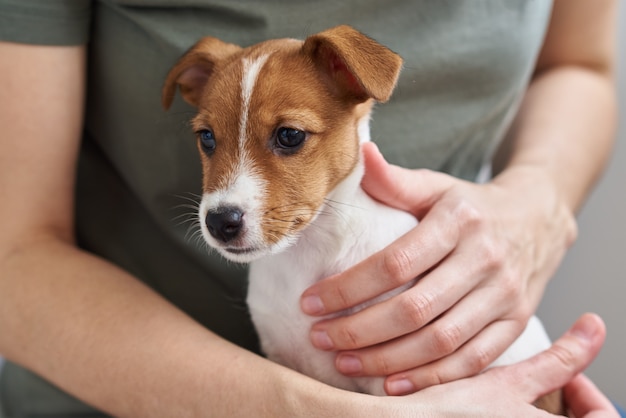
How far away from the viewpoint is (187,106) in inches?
55.6

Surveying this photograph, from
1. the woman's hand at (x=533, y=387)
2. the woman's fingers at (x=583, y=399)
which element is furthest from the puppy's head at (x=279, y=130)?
the woman's fingers at (x=583, y=399)

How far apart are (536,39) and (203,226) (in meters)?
0.89

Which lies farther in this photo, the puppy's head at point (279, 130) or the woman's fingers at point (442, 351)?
the woman's fingers at point (442, 351)

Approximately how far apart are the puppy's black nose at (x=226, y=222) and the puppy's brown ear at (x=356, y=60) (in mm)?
293

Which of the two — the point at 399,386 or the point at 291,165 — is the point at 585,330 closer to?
the point at 399,386

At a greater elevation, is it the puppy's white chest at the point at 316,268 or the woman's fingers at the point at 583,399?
the puppy's white chest at the point at 316,268

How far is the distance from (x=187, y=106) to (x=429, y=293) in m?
0.66

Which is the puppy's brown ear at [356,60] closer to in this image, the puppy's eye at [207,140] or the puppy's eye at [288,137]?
the puppy's eye at [288,137]

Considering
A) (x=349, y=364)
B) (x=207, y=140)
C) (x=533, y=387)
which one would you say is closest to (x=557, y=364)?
(x=533, y=387)

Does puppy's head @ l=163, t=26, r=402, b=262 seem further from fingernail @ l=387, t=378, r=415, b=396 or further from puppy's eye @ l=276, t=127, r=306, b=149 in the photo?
fingernail @ l=387, t=378, r=415, b=396

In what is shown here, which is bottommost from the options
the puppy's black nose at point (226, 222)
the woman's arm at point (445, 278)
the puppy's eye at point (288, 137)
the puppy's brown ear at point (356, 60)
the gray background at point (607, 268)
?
the gray background at point (607, 268)

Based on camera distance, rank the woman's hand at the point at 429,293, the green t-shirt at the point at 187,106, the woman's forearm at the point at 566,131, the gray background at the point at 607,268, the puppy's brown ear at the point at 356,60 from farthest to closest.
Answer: the gray background at the point at 607,268 → the woman's forearm at the point at 566,131 → the green t-shirt at the point at 187,106 → the woman's hand at the point at 429,293 → the puppy's brown ear at the point at 356,60

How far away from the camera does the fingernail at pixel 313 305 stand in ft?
3.95

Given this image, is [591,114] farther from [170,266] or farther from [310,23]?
[170,266]
